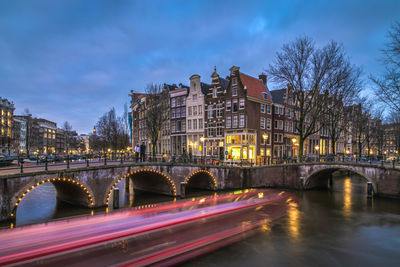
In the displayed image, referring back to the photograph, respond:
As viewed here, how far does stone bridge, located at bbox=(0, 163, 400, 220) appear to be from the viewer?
16.8 m

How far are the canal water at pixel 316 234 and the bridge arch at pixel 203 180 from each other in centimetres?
544

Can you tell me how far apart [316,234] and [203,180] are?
58.6 feet

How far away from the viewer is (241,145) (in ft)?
134

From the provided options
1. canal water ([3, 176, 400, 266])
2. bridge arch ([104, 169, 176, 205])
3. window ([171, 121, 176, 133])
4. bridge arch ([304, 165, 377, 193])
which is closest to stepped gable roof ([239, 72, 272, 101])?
bridge arch ([304, 165, 377, 193])

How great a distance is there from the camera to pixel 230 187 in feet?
97.9

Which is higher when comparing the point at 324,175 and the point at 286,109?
the point at 286,109

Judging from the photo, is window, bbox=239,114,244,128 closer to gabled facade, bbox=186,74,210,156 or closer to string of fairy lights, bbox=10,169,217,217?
gabled facade, bbox=186,74,210,156

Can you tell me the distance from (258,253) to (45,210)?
709 inches

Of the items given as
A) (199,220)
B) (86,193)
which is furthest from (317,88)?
(86,193)

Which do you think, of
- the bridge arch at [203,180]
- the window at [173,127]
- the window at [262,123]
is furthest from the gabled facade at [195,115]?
the bridge arch at [203,180]

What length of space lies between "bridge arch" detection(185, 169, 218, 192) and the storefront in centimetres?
929

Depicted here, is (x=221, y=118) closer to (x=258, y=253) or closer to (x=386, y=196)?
(x=386, y=196)

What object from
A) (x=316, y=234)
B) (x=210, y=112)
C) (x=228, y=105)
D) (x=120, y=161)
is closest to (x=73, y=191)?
(x=120, y=161)

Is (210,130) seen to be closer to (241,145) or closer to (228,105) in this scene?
(228,105)
